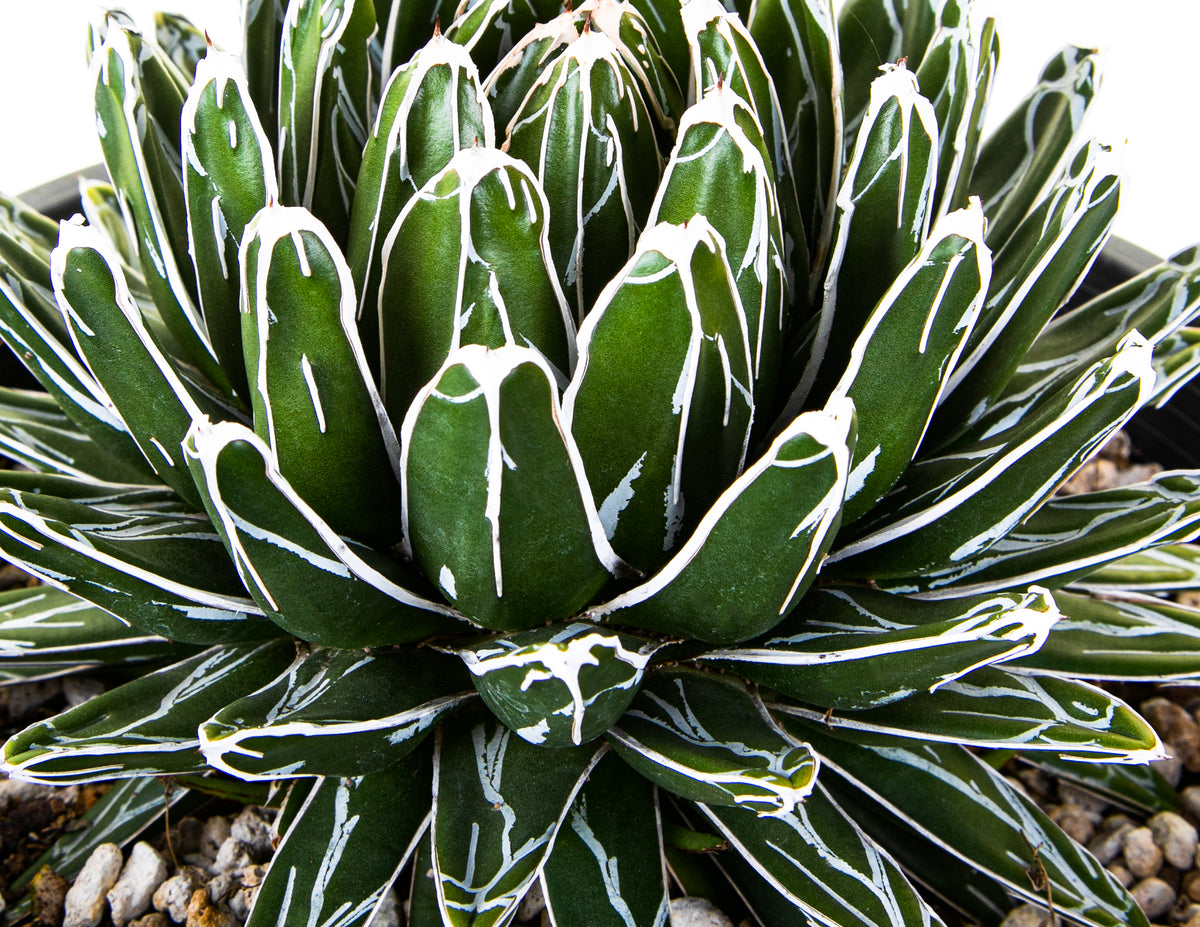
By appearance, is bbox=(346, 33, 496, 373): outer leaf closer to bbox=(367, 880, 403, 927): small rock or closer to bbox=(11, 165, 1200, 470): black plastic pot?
bbox=(367, 880, 403, 927): small rock

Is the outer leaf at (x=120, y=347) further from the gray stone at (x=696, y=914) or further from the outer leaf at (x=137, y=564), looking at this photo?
the gray stone at (x=696, y=914)

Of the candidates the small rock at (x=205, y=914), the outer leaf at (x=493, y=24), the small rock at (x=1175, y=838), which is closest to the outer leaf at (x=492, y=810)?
the small rock at (x=205, y=914)

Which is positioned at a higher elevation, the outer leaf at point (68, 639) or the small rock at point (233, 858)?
the outer leaf at point (68, 639)

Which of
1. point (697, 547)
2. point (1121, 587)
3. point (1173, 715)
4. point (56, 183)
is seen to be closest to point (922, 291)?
point (697, 547)

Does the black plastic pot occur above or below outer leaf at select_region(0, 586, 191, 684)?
above

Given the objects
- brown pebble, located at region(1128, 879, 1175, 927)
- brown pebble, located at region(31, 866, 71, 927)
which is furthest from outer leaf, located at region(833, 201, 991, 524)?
brown pebble, located at region(31, 866, 71, 927)

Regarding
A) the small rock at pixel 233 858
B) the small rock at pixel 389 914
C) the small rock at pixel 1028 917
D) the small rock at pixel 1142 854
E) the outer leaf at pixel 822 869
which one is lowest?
the small rock at pixel 233 858

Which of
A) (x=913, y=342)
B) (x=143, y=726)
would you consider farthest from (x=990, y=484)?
(x=143, y=726)
